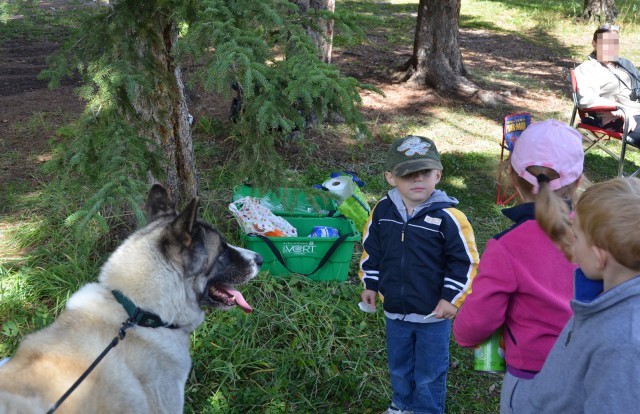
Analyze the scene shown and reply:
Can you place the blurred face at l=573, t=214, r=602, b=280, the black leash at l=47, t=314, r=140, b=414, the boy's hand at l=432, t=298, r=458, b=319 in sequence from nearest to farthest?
the blurred face at l=573, t=214, r=602, b=280, the black leash at l=47, t=314, r=140, b=414, the boy's hand at l=432, t=298, r=458, b=319

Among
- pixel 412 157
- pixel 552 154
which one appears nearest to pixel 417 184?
pixel 412 157

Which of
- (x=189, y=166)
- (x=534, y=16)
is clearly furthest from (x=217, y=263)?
(x=534, y=16)

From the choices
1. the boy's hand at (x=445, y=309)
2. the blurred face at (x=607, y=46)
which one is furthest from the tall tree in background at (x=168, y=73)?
the blurred face at (x=607, y=46)

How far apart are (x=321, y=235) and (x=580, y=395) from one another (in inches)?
137

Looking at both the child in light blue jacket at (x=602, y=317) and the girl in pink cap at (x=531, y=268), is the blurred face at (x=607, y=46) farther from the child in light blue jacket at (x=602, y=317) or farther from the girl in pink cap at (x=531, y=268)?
the child in light blue jacket at (x=602, y=317)

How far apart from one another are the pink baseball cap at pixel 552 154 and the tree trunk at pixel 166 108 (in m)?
2.63

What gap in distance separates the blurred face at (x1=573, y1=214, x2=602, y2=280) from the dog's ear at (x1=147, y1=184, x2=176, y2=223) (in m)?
2.09

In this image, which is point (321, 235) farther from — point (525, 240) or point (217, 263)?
point (525, 240)

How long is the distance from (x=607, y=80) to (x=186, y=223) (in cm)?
684

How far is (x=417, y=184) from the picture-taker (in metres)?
2.91

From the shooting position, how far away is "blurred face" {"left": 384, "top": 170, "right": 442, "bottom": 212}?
9.56ft

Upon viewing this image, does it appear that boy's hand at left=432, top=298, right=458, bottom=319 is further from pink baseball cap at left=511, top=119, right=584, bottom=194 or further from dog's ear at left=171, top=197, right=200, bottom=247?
dog's ear at left=171, top=197, right=200, bottom=247

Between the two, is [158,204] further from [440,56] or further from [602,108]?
[440,56]

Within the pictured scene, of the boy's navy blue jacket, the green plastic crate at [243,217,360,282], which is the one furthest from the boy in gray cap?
the green plastic crate at [243,217,360,282]
